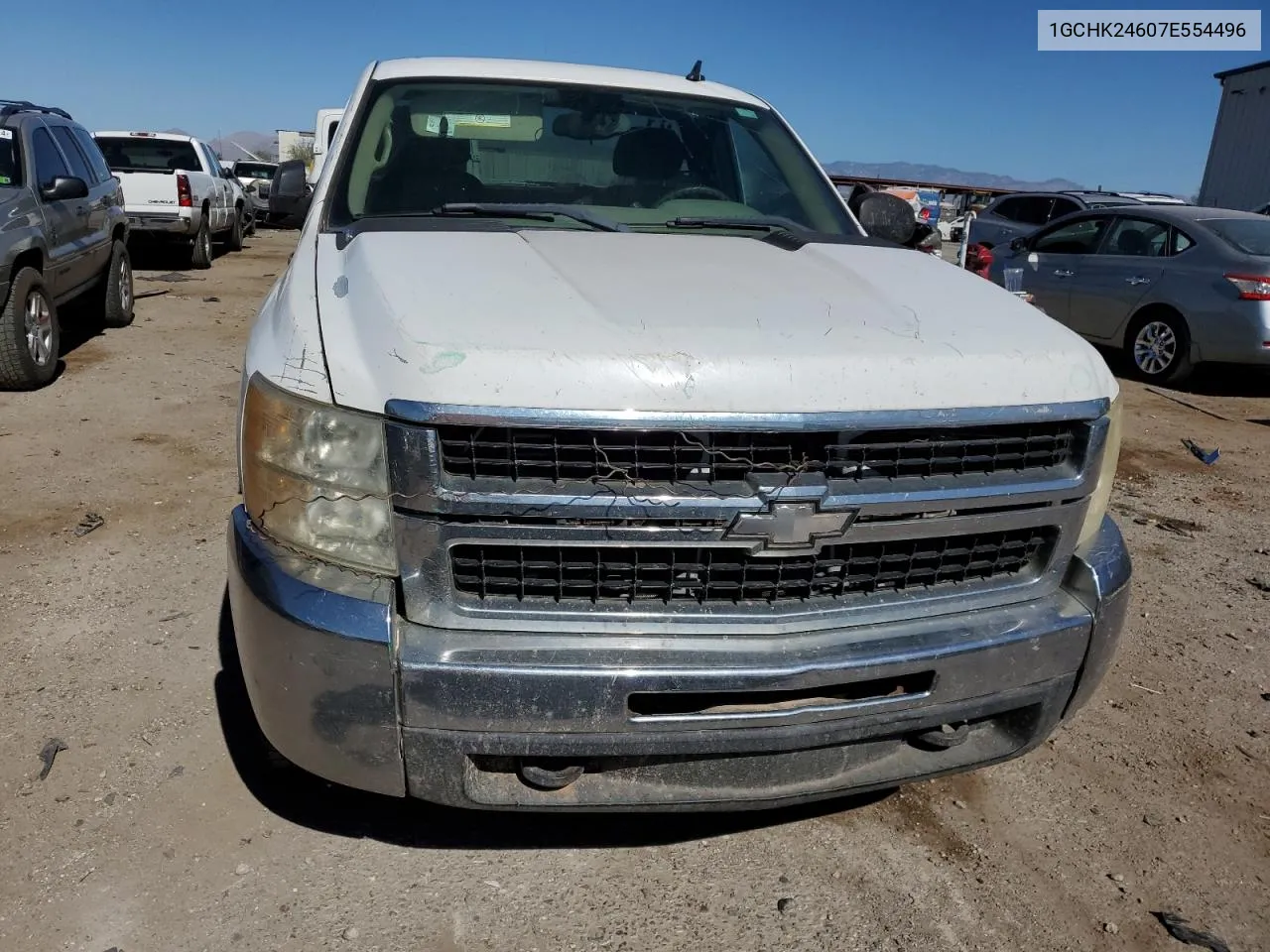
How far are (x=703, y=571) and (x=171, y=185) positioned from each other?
45.1ft

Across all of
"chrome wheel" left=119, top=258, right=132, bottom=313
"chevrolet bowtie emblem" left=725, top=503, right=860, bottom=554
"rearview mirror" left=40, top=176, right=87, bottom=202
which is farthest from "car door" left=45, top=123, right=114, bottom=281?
"chevrolet bowtie emblem" left=725, top=503, right=860, bottom=554

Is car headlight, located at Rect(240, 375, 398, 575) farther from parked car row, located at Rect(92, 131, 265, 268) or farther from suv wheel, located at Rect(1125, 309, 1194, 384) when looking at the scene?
parked car row, located at Rect(92, 131, 265, 268)

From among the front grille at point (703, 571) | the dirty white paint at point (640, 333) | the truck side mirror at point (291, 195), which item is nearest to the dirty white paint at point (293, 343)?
the dirty white paint at point (640, 333)

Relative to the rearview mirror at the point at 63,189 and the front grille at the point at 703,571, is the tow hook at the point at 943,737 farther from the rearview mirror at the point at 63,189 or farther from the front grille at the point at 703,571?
the rearview mirror at the point at 63,189

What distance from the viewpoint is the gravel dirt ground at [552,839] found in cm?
234

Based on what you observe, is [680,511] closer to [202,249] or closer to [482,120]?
[482,120]

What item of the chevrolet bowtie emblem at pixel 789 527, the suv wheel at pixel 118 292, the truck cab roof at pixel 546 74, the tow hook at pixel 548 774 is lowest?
the suv wheel at pixel 118 292

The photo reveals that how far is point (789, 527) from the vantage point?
6.66 ft

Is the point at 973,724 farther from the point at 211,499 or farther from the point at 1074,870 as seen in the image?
the point at 211,499

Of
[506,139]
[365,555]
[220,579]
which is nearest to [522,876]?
[365,555]

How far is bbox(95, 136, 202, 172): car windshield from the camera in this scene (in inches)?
567

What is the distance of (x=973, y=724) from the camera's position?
8.11 feet

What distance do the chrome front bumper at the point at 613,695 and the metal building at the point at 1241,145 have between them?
2626 cm

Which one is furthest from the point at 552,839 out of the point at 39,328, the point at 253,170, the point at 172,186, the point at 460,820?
the point at 253,170
